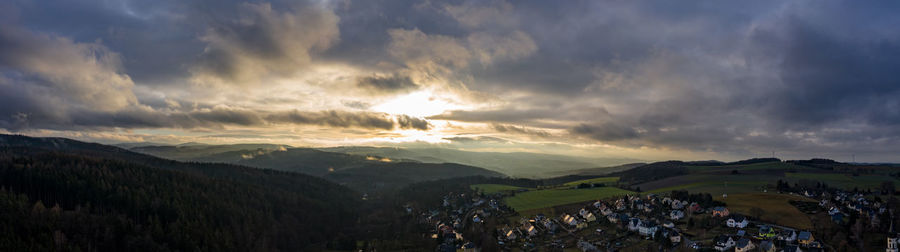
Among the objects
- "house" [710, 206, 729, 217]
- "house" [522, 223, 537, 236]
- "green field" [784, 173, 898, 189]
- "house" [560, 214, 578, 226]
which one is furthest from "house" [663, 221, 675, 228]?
"green field" [784, 173, 898, 189]

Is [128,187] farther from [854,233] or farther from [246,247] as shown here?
[854,233]

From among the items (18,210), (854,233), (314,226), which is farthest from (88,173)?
(854,233)

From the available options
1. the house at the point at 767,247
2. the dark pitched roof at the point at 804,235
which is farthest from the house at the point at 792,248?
the dark pitched roof at the point at 804,235

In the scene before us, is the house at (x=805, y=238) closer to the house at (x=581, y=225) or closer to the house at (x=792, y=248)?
the house at (x=792, y=248)

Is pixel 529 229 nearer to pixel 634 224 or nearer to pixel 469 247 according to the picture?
pixel 469 247

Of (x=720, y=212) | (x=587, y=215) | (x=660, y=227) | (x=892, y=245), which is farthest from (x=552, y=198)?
(x=892, y=245)
